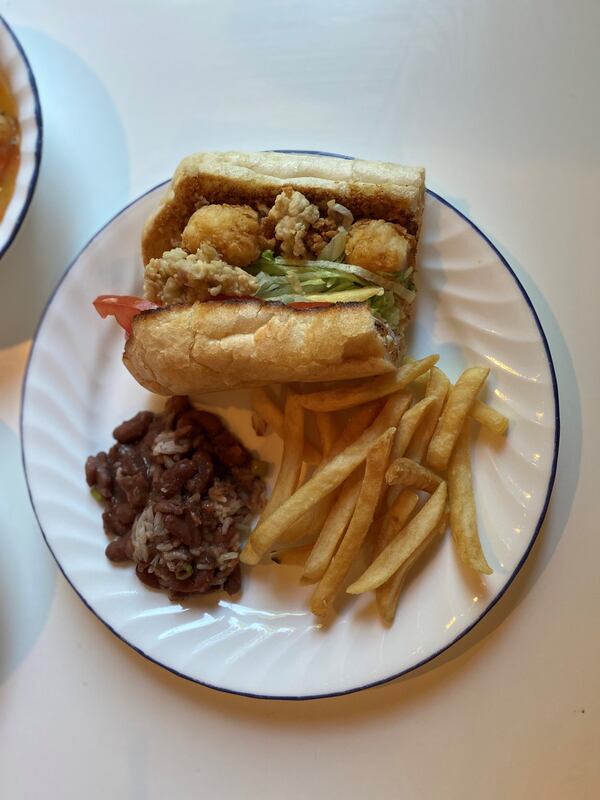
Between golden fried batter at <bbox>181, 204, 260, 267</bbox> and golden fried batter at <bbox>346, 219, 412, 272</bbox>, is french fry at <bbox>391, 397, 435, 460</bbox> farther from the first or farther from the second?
golden fried batter at <bbox>181, 204, 260, 267</bbox>

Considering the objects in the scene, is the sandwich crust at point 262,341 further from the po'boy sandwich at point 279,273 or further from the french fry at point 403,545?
the french fry at point 403,545

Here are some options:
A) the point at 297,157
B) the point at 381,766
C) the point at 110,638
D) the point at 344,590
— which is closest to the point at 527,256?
the point at 297,157

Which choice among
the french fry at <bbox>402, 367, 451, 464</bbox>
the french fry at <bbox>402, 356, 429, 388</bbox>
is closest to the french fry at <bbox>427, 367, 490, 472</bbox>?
the french fry at <bbox>402, 367, 451, 464</bbox>

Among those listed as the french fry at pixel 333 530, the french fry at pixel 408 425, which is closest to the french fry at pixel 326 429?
the french fry at pixel 333 530

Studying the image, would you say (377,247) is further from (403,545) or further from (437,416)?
(403,545)

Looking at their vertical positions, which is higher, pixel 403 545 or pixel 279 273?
pixel 279 273

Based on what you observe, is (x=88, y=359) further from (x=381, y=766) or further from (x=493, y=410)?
(x=381, y=766)

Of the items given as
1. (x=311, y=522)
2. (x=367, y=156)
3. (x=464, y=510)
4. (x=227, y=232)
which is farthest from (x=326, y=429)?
(x=367, y=156)
